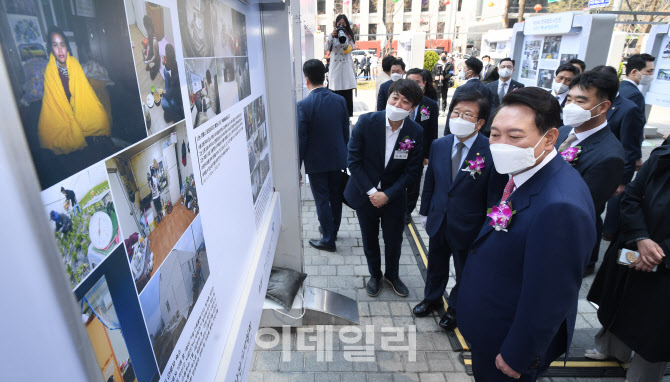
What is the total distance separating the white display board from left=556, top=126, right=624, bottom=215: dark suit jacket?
2.49 m

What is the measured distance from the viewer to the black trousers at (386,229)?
349 cm

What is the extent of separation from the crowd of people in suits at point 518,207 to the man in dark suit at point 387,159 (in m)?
0.01

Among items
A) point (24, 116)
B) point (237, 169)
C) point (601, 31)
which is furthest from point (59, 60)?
point (601, 31)

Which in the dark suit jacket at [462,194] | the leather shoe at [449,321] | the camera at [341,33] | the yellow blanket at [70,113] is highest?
the camera at [341,33]

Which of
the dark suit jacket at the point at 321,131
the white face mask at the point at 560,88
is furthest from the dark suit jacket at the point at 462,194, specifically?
the white face mask at the point at 560,88

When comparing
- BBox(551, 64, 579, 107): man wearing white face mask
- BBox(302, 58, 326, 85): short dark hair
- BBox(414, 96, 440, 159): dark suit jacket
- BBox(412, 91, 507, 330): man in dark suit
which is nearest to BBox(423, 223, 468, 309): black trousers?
BBox(412, 91, 507, 330): man in dark suit

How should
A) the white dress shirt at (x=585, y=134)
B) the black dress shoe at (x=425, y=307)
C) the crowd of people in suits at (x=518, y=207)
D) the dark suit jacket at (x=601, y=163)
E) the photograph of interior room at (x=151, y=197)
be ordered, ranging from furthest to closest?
the black dress shoe at (x=425, y=307), the white dress shirt at (x=585, y=134), the dark suit jacket at (x=601, y=163), the crowd of people in suits at (x=518, y=207), the photograph of interior room at (x=151, y=197)

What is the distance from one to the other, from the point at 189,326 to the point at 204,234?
307 mm

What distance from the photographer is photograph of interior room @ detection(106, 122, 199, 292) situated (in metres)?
0.83

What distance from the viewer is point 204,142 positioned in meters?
1.32

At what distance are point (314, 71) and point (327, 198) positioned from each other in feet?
4.66

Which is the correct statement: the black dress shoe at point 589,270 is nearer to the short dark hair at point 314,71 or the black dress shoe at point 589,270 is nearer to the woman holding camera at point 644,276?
the woman holding camera at point 644,276

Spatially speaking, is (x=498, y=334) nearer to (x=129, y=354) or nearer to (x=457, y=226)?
(x=457, y=226)

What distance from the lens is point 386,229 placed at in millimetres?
3592
